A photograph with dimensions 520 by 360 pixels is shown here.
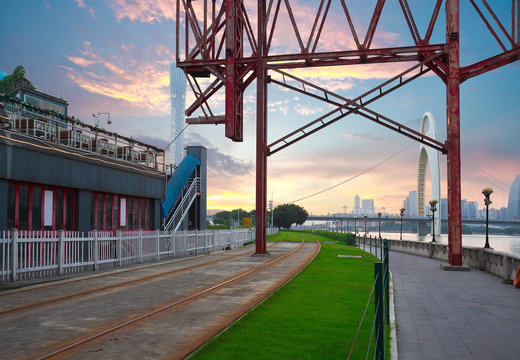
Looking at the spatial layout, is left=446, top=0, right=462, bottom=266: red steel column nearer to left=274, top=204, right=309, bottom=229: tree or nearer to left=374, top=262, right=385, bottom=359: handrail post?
left=374, top=262, right=385, bottom=359: handrail post

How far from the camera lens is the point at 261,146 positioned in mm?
24203

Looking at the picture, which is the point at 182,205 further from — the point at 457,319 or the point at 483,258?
the point at 457,319

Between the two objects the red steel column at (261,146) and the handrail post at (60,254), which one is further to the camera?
the red steel column at (261,146)

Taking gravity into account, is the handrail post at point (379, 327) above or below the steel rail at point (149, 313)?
above

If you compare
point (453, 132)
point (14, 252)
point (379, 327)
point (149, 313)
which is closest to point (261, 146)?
point (453, 132)

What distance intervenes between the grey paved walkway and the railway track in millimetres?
3316

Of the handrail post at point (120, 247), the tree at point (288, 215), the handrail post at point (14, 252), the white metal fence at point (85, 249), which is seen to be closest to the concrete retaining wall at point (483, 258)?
the white metal fence at point (85, 249)

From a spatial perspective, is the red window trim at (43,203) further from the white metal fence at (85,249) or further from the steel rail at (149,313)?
the steel rail at (149,313)

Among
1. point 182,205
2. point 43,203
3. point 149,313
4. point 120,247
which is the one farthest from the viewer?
point 182,205

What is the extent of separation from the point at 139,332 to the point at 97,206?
16859mm

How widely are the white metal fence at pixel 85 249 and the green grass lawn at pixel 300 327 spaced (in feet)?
26.4

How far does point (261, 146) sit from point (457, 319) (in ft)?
53.3

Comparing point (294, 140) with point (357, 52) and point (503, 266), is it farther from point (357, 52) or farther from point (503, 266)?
point (503, 266)

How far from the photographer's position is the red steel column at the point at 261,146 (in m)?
24.0
